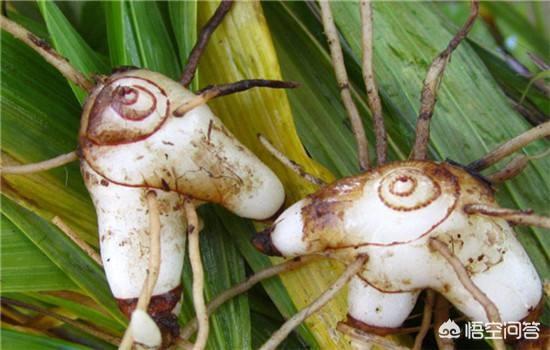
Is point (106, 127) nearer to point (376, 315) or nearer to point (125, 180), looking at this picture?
point (125, 180)

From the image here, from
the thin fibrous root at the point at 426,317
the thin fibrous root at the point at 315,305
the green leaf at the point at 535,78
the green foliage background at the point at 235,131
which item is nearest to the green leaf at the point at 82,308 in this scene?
the green foliage background at the point at 235,131

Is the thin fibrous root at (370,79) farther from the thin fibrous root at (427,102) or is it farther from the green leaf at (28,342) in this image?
the green leaf at (28,342)

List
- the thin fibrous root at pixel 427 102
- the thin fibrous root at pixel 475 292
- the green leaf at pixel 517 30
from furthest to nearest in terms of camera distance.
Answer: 1. the green leaf at pixel 517 30
2. the thin fibrous root at pixel 427 102
3. the thin fibrous root at pixel 475 292

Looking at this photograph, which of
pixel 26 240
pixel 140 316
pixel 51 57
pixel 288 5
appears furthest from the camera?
pixel 288 5

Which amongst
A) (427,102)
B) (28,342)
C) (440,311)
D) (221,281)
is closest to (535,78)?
(427,102)

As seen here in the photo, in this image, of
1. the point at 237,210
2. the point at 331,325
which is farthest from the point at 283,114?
the point at 331,325

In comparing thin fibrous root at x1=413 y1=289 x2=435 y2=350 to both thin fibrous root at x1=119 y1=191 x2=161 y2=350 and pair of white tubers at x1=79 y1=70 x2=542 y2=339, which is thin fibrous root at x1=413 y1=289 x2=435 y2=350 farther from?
thin fibrous root at x1=119 y1=191 x2=161 y2=350

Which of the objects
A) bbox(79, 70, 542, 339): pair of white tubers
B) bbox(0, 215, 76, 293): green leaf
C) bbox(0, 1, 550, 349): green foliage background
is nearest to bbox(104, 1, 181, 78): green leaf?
bbox(0, 1, 550, 349): green foliage background
